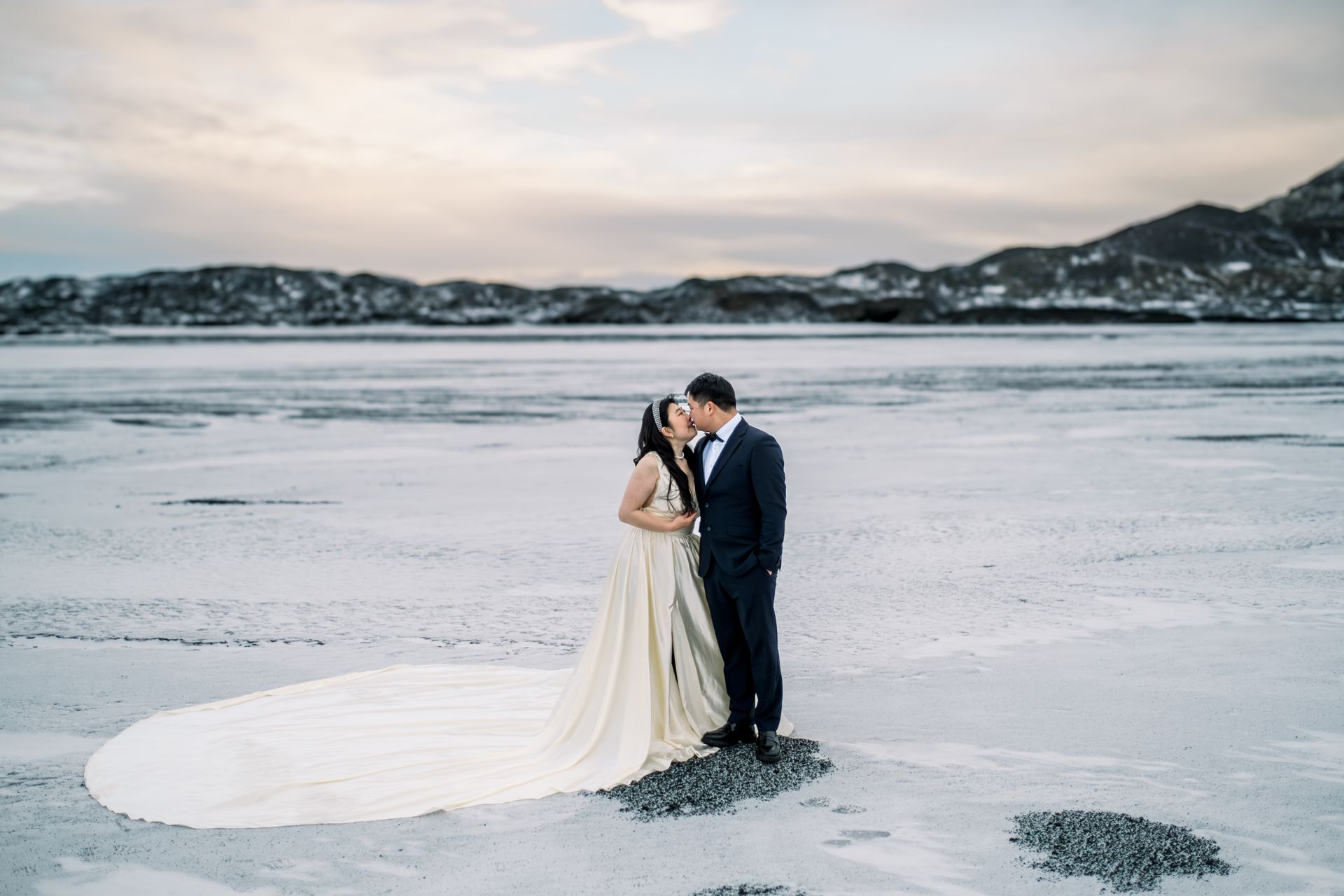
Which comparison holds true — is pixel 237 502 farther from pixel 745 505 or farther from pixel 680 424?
pixel 745 505

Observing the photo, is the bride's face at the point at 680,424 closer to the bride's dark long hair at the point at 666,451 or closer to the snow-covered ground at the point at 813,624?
the bride's dark long hair at the point at 666,451

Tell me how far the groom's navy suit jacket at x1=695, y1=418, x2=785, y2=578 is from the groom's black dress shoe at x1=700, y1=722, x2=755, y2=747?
2.68ft

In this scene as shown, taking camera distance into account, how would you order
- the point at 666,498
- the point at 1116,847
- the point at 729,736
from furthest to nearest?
1. the point at 729,736
2. the point at 666,498
3. the point at 1116,847

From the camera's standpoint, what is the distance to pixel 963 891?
4.03m

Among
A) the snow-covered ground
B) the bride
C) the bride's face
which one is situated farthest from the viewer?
the bride's face

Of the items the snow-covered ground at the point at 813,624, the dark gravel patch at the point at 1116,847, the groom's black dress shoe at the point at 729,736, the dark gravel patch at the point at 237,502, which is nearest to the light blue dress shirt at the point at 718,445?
the groom's black dress shoe at the point at 729,736

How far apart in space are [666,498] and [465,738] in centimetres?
157

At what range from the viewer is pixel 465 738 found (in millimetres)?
5543

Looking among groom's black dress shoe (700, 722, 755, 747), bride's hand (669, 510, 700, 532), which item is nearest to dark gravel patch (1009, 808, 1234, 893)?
groom's black dress shoe (700, 722, 755, 747)

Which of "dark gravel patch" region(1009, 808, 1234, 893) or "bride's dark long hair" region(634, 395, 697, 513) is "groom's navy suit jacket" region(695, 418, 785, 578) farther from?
"dark gravel patch" region(1009, 808, 1234, 893)

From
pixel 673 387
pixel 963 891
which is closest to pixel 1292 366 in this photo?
pixel 673 387

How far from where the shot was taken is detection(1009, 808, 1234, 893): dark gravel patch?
4.13 metres

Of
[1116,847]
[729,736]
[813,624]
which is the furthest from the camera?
[813,624]

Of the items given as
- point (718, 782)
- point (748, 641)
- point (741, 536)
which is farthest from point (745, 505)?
point (718, 782)
